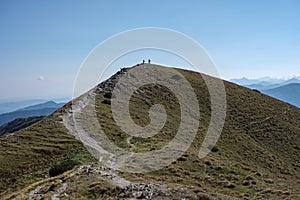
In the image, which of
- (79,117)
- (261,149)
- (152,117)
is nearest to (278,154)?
(261,149)

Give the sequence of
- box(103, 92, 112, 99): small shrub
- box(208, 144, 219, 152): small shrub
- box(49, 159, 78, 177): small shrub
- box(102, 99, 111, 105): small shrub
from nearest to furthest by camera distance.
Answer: box(49, 159, 78, 177): small shrub → box(208, 144, 219, 152): small shrub → box(102, 99, 111, 105): small shrub → box(103, 92, 112, 99): small shrub

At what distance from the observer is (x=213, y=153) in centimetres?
4981

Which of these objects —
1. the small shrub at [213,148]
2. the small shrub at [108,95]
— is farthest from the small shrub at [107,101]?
the small shrub at [213,148]

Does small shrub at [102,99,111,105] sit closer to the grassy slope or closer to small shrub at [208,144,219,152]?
the grassy slope

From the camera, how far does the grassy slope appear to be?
29.3m

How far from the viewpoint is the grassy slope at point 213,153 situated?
2930 cm

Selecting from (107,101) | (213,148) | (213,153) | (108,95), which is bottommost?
(213,153)

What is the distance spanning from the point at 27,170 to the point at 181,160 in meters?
20.0

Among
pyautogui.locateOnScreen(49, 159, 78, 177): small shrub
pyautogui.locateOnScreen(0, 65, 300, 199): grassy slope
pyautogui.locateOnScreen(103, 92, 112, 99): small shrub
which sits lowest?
pyautogui.locateOnScreen(49, 159, 78, 177): small shrub

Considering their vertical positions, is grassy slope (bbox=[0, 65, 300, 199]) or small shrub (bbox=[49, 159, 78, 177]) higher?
grassy slope (bbox=[0, 65, 300, 199])

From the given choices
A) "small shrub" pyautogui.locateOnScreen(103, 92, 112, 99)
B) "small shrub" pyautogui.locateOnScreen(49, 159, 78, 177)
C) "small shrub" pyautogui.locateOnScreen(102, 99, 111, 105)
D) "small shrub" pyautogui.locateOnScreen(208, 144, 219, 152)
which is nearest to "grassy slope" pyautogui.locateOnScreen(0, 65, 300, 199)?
"small shrub" pyautogui.locateOnScreen(208, 144, 219, 152)

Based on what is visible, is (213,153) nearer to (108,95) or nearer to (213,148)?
(213,148)

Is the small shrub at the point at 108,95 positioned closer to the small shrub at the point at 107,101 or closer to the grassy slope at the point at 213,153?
the grassy slope at the point at 213,153

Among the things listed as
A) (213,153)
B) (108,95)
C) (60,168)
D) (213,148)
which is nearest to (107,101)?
(108,95)
